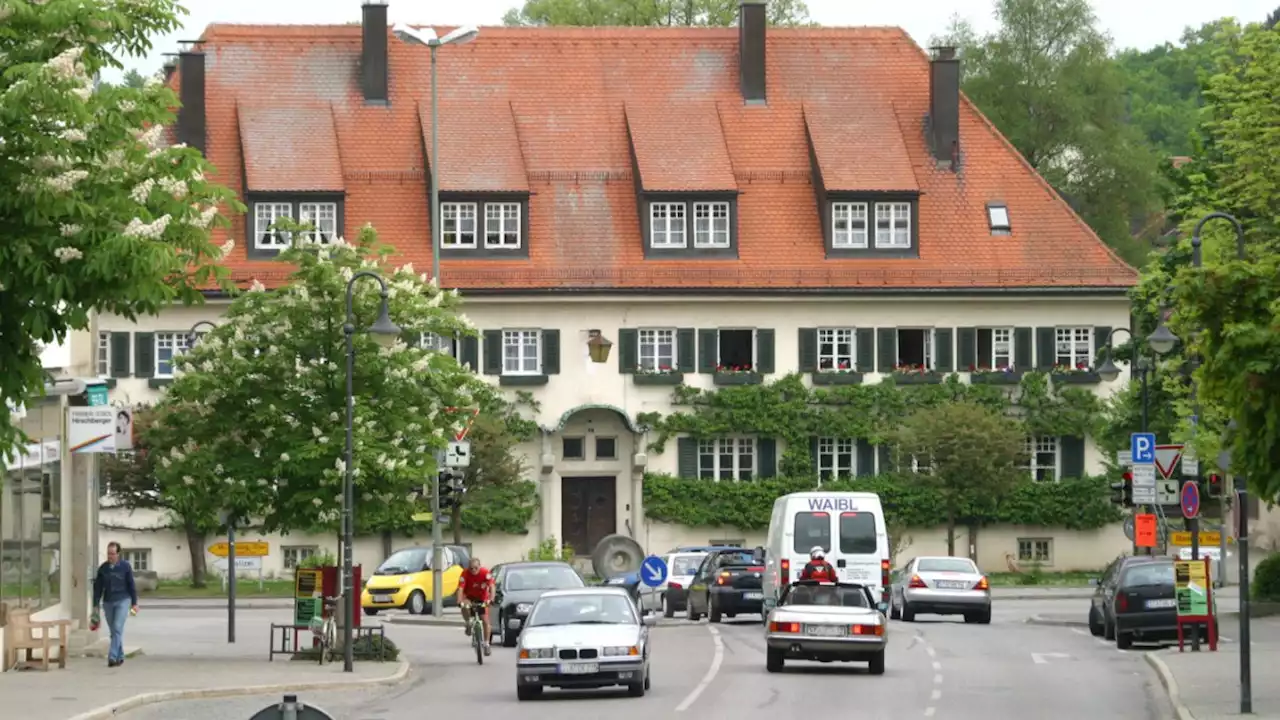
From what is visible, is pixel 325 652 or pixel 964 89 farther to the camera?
pixel 964 89

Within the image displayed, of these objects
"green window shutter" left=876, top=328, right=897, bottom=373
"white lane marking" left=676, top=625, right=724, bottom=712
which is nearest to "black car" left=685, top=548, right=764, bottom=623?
"white lane marking" left=676, top=625, right=724, bottom=712

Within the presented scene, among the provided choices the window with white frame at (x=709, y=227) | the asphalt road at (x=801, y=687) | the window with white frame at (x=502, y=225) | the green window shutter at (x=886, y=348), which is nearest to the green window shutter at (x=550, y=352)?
the window with white frame at (x=502, y=225)

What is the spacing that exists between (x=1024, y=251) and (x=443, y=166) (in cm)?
1619

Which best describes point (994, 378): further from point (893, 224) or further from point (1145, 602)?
point (1145, 602)

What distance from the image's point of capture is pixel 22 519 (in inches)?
1420

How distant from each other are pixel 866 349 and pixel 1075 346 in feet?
19.2

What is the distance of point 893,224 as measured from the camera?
2717 inches

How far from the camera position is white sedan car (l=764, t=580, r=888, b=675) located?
3231cm

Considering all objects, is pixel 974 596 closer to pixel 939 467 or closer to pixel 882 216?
pixel 939 467

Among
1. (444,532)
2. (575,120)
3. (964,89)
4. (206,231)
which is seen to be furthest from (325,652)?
(964,89)

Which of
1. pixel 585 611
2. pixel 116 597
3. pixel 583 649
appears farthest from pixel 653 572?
pixel 583 649

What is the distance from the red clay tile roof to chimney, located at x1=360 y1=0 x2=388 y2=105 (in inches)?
15.4

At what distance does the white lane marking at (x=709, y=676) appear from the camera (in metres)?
28.1

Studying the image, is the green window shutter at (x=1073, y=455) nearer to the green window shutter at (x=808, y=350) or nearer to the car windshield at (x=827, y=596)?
the green window shutter at (x=808, y=350)
